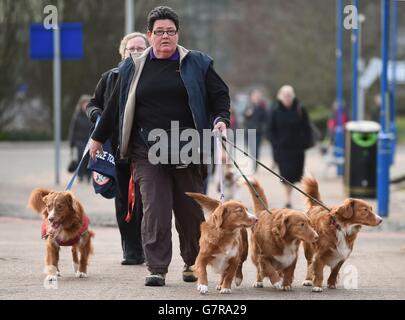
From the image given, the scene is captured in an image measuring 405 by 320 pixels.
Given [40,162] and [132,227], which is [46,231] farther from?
[40,162]

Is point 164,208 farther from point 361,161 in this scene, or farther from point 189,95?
point 361,161

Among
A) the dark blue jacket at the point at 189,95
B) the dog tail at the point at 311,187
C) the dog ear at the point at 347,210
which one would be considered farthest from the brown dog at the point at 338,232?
the dark blue jacket at the point at 189,95

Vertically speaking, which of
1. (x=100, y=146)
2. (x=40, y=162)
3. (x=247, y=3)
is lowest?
(x=40, y=162)

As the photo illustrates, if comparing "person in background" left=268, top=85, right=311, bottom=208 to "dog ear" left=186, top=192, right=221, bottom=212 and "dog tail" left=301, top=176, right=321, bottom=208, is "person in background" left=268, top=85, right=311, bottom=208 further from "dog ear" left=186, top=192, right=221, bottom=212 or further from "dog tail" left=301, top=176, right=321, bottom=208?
"dog ear" left=186, top=192, right=221, bottom=212

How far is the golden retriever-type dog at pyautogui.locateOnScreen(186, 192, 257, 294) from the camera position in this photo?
815 cm

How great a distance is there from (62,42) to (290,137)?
6.46 m

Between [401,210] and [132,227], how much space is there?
25.9ft

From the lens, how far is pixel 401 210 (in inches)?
675

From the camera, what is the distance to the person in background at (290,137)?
57.4 feet

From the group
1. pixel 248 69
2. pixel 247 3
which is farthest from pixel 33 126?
pixel 248 69

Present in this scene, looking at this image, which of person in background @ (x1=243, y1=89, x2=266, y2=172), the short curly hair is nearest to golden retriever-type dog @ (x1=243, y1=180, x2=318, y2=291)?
the short curly hair

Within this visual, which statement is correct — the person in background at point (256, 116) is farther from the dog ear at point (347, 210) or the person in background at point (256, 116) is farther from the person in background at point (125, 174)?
the dog ear at point (347, 210)

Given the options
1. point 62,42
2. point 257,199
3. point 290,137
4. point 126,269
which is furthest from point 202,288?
point 62,42

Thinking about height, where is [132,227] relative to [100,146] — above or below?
below
